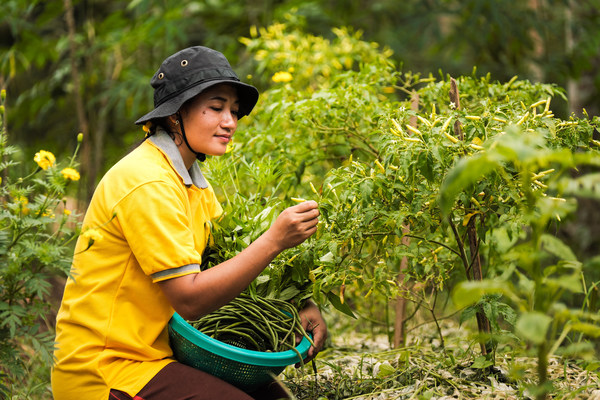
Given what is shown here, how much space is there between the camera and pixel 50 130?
22.9 ft

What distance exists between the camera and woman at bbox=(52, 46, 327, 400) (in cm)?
166

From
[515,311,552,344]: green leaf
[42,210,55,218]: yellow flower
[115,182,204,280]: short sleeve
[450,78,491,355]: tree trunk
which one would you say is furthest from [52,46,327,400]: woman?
[515,311,552,344]: green leaf

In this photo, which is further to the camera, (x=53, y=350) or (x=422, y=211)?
(x=422, y=211)

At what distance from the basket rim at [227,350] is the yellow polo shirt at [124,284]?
77 millimetres

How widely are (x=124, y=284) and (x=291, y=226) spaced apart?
540 mm

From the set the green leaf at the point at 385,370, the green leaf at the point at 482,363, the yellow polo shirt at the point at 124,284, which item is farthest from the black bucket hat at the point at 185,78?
the green leaf at the point at 482,363

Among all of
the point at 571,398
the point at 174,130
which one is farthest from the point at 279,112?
the point at 571,398

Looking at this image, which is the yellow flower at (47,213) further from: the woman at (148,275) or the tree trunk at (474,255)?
the tree trunk at (474,255)

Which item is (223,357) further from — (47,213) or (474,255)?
(474,255)

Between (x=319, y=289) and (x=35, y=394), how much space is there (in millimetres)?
1416

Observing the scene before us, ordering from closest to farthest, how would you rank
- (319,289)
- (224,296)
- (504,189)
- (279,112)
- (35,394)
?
(224,296)
(504,189)
(319,289)
(35,394)
(279,112)

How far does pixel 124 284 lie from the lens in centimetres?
176

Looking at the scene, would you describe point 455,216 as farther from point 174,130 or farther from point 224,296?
point 174,130

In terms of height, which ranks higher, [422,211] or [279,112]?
[279,112]
